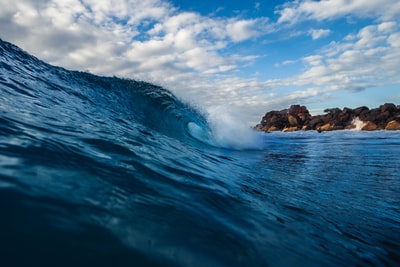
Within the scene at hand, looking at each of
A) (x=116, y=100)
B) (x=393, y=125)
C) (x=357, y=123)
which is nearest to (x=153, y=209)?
(x=116, y=100)

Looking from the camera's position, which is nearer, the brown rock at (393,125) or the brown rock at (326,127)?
the brown rock at (393,125)

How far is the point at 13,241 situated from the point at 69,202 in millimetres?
495

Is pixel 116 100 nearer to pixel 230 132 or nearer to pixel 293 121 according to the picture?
pixel 230 132

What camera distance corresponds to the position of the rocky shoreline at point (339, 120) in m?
35.6

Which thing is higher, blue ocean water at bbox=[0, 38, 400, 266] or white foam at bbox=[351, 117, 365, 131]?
white foam at bbox=[351, 117, 365, 131]

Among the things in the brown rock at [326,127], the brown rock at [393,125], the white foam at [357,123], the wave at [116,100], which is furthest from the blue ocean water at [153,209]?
the brown rock at [326,127]

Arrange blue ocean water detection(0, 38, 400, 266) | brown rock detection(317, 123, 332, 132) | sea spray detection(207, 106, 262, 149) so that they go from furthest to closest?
brown rock detection(317, 123, 332, 132) → sea spray detection(207, 106, 262, 149) → blue ocean water detection(0, 38, 400, 266)

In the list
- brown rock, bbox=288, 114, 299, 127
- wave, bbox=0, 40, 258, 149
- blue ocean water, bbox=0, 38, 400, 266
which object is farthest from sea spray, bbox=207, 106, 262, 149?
brown rock, bbox=288, 114, 299, 127

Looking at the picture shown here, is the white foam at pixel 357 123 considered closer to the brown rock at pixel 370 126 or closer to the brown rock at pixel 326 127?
the brown rock at pixel 370 126

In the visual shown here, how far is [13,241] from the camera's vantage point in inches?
51.2

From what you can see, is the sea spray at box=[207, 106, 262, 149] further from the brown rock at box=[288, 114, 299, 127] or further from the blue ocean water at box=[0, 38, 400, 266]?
the brown rock at box=[288, 114, 299, 127]

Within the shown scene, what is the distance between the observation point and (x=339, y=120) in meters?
44.0

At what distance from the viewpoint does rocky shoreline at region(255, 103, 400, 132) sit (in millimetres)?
35594

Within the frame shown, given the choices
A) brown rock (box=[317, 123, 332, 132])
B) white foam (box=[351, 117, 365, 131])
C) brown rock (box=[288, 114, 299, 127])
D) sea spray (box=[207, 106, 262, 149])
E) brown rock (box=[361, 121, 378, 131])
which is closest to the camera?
sea spray (box=[207, 106, 262, 149])
